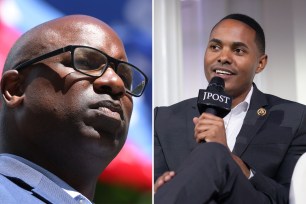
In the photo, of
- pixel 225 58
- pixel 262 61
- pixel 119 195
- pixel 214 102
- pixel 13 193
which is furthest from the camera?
pixel 262 61

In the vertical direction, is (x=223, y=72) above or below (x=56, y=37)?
below

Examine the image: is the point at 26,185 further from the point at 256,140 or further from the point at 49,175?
the point at 256,140

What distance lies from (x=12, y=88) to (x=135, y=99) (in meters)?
0.19

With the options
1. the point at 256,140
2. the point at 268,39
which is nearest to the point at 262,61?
the point at 268,39

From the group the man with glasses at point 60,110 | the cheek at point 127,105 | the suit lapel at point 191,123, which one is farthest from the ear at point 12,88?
the suit lapel at point 191,123

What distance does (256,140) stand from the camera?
3.55 feet

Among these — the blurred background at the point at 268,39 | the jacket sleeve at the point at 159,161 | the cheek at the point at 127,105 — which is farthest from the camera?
Answer: the blurred background at the point at 268,39

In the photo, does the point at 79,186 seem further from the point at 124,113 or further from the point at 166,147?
the point at 166,147

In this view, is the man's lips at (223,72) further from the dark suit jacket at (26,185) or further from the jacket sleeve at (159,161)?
the dark suit jacket at (26,185)

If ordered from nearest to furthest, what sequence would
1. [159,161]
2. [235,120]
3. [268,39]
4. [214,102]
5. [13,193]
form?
1. [13,193]
2. [214,102]
3. [159,161]
4. [235,120]
5. [268,39]

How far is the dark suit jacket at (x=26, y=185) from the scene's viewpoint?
1.61 ft

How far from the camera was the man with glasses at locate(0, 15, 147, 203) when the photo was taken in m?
0.53

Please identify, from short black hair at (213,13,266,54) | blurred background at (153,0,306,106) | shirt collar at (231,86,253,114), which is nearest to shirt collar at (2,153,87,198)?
shirt collar at (231,86,253,114)

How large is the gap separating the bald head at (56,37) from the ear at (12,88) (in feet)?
0.04
